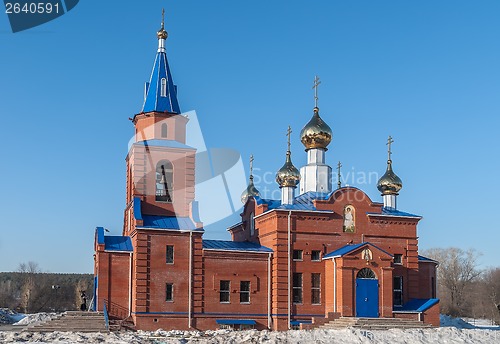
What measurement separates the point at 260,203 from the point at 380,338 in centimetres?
824

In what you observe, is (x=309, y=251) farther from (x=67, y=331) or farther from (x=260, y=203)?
(x=67, y=331)

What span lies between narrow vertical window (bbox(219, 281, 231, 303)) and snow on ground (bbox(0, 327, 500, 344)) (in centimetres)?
254

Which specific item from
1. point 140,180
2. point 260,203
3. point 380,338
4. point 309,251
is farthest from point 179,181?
point 380,338

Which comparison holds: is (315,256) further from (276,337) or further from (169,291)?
(276,337)

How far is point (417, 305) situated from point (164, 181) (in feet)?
36.2

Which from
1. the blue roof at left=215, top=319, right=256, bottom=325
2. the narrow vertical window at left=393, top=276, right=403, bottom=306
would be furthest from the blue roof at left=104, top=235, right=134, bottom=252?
the narrow vertical window at left=393, top=276, right=403, bottom=306

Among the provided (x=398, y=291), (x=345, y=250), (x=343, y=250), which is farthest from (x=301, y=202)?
(x=398, y=291)

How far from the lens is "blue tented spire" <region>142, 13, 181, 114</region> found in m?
27.9

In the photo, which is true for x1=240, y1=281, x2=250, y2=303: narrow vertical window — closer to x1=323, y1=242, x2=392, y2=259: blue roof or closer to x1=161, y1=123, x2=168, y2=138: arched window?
x1=323, y1=242, x2=392, y2=259: blue roof

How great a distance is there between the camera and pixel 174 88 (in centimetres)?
2861

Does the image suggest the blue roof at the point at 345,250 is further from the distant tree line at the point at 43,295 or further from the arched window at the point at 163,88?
the distant tree line at the point at 43,295

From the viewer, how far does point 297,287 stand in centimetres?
2673

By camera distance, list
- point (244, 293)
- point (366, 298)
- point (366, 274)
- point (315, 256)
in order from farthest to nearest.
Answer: point (315, 256) < point (244, 293) < point (366, 274) < point (366, 298)

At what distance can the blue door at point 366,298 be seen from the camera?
25.9m
